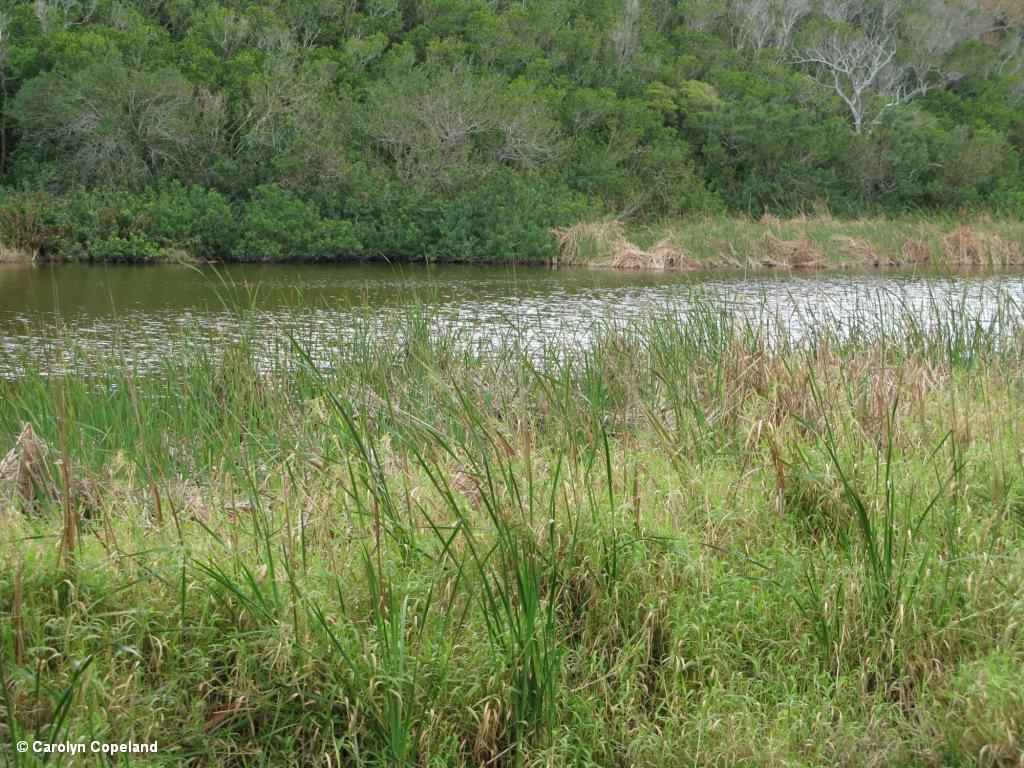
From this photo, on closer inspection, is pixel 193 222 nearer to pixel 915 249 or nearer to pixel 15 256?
pixel 15 256

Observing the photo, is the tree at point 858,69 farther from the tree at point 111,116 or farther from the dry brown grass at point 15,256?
the dry brown grass at point 15,256

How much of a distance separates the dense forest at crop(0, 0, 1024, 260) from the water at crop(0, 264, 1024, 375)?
1.97 m

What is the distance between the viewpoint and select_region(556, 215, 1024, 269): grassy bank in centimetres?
2225

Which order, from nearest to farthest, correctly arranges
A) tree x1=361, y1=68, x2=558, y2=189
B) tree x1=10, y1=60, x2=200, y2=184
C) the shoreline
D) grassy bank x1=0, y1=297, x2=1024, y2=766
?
grassy bank x1=0, y1=297, x2=1024, y2=766
the shoreline
tree x1=10, y1=60, x2=200, y2=184
tree x1=361, y1=68, x2=558, y2=189

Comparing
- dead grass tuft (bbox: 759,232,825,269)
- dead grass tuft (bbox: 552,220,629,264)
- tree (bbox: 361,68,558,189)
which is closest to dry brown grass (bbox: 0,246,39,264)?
tree (bbox: 361,68,558,189)

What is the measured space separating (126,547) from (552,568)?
1182mm

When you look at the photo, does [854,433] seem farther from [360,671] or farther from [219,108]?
[219,108]

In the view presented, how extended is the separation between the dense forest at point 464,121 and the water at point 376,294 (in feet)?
6.46

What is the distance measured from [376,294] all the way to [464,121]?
13.4m

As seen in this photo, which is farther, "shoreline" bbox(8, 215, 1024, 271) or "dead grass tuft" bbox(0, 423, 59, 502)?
"shoreline" bbox(8, 215, 1024, 271)

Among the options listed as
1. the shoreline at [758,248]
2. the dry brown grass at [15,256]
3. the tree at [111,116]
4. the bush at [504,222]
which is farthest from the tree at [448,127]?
the dry brown grass at [15,256]

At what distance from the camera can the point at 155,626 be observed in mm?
2664

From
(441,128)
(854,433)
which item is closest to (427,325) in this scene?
(854,433)

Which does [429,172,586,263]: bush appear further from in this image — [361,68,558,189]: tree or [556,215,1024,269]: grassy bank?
[361,68,558,189]: tree
